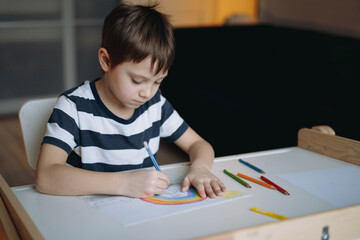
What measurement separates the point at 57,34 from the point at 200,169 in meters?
3.22

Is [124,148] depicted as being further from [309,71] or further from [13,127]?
[13,127]

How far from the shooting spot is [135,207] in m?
0.94

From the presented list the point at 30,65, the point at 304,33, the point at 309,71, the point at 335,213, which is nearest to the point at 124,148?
the point at 335,213

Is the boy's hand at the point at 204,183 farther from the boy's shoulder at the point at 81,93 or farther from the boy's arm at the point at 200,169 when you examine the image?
the boy's shoulder at the point at 81,93

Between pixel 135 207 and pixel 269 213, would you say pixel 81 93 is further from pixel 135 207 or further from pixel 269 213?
pixel 269 213

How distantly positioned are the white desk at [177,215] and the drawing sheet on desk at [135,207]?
1 centimetres

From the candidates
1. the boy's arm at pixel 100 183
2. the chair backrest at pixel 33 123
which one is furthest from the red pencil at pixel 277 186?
the chair backrest at pixel 33 123

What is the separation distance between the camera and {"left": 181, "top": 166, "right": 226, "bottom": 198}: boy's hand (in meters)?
1.03

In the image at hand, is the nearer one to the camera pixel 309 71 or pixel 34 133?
pixel 34 133

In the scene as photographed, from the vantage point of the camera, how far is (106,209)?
0.93 meters

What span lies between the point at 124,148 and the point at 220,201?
0.40m

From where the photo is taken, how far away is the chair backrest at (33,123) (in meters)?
1.34

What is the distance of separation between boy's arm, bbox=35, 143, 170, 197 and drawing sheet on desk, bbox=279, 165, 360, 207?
1.14 feet

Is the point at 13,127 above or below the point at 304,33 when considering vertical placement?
below
